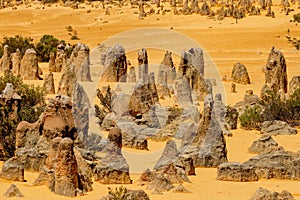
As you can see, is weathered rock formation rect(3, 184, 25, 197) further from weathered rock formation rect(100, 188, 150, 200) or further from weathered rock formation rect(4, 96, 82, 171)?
weathered rock formation rect(4, 96, 82, 171)

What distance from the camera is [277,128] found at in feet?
50.4

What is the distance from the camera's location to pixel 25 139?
38.5ft

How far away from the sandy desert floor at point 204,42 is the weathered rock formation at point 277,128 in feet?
0.95

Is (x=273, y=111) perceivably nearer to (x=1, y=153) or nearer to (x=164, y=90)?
(x=164, y=90)

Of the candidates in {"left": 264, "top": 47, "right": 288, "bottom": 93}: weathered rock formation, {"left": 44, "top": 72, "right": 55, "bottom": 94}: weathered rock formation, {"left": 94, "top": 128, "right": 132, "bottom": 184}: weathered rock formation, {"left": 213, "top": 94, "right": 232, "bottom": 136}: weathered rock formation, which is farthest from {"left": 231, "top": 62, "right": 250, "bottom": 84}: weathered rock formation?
{"left": 94, "top": 128, "right": 132, "bottom": 184}: weathered rock formation

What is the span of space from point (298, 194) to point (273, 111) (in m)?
6.67

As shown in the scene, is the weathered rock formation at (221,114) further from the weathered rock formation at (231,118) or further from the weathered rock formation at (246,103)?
the weathered rock formation at (246,103)

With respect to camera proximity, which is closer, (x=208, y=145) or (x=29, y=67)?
(x=208, y=145)

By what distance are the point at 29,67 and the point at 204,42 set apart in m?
15.1

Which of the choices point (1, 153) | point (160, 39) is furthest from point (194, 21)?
point (1, 153)

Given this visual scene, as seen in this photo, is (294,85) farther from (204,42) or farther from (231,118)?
(204,42)

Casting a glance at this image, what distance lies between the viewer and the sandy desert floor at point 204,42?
408 inches

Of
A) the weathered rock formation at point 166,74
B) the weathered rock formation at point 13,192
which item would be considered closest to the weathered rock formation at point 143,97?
the weathered rock formation at point 166,74

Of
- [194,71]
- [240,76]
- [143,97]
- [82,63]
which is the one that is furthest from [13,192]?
[240,76]
